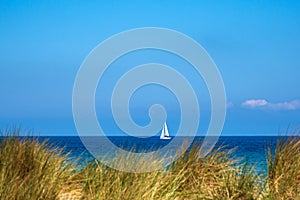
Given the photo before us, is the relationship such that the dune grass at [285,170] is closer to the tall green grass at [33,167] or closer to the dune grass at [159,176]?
the dune grass at [159,176]

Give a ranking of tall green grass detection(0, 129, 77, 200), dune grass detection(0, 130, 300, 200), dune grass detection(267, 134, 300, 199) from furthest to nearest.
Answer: dune grass detection(267, 134, 300, 199) < dune grass detection(0, 130, 300, 200) < tall green grass detection(0, 129, 77, 200)

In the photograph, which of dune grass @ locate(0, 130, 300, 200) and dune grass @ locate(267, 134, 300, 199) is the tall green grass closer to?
dune grass @ locate(0, 130, 300, 200)

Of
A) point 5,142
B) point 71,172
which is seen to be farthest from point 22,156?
point 71,172

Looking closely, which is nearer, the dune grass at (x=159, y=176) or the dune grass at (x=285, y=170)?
the dune grass at (x=159, y=176)

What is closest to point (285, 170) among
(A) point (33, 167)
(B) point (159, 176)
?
(B) point (159, 176)

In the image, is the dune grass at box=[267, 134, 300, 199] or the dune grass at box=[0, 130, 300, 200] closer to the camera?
the dune grass at box=[0, 130, 300, 200]

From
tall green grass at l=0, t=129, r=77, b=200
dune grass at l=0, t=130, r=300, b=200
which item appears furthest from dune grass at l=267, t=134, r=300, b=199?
tall green grass at l=0, t=129, r=77, b=200

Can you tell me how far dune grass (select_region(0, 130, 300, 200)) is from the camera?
5.91 metres

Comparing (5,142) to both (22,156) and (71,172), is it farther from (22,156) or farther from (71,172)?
(71,172)

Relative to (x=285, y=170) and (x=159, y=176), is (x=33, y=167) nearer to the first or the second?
(x=159, y=176)

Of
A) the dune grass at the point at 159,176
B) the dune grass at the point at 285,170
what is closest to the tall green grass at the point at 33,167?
the dune grass at the point at 159,176

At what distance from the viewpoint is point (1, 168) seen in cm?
596

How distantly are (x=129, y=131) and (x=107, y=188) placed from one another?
9.11 ft

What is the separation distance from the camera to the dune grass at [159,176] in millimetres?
5906
